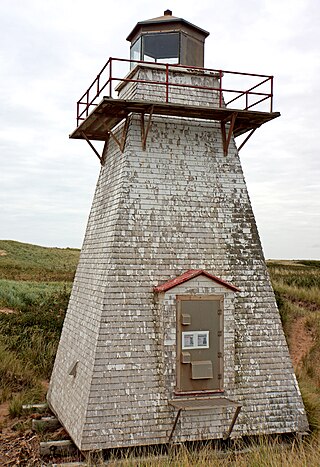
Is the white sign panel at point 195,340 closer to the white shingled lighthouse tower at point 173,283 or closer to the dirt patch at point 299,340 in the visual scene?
the white shingled lighthouse tower at point 173,283

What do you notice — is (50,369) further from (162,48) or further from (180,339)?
(162,48)

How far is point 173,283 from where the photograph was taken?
9.86 metres

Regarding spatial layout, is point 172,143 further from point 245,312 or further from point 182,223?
point 245,312

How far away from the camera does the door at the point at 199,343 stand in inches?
388

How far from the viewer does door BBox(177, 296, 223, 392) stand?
32.3 ft

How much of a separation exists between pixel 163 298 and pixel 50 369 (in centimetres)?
706

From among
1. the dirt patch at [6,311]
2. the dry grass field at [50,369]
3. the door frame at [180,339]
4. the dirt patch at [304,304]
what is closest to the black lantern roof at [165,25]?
the door frame at [180,339]

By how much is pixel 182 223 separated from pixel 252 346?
2743mm

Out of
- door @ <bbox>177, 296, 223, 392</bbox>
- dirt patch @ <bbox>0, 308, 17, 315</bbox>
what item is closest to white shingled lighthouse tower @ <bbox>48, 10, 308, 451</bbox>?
door @ <bbox>177, 296, 223, 392</bbox>

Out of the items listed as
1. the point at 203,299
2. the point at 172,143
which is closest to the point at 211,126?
the point at 172,143

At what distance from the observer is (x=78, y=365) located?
10500 millimetres

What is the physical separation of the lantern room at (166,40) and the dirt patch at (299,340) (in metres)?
12.0

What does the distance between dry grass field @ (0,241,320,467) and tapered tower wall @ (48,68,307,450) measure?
57 cm

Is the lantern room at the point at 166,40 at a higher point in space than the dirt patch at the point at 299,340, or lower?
higher
